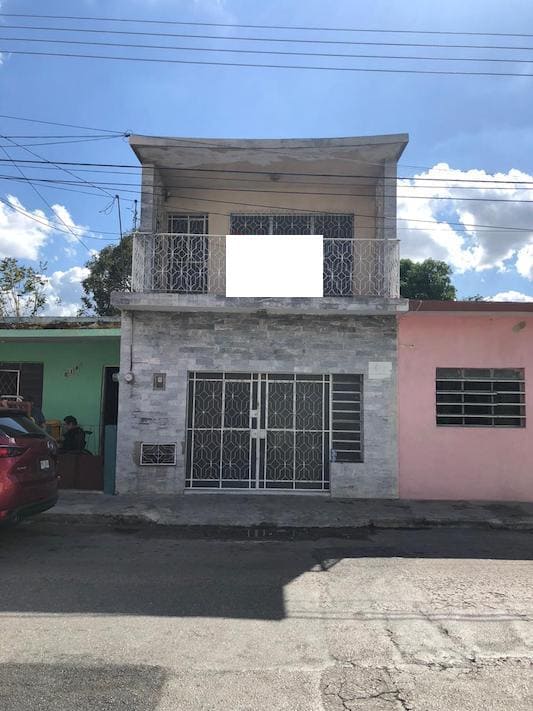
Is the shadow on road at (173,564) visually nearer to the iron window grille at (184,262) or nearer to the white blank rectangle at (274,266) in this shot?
the white blank rectangle at (274,266)

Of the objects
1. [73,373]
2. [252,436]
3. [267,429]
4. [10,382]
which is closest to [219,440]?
[252,436]

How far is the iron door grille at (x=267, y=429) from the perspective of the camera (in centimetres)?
984

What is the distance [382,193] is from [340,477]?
5335 mm

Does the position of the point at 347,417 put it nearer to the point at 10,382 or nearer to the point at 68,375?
the point at 68,375

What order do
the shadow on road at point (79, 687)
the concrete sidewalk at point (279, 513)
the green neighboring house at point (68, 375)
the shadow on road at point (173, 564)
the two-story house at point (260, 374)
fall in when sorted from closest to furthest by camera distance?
the shadow on road at point (79, 687) → the shadow on road at point (173, 564) → the concrete sidewalk at point (279, 513) → the two-story house at point (260, 374) → the green neighboring house at point (68, 375)

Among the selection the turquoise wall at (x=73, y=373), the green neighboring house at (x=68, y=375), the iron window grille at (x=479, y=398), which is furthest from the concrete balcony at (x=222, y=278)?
the turquoise wall at (x=73, y=373)

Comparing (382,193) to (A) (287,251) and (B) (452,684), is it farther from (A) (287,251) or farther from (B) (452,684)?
(B) (452,684)

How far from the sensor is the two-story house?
31.5ft

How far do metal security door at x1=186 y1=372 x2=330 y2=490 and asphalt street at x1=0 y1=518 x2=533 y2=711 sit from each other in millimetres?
3211

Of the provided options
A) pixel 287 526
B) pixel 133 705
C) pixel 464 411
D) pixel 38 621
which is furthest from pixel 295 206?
pixel 133 705

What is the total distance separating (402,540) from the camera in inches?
278

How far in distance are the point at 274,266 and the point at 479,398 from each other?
4.45m

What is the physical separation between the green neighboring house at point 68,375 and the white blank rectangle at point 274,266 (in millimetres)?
3303

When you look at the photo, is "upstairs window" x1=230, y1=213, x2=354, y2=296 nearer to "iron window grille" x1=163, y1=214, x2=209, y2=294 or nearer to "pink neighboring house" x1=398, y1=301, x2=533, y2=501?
"iron window grille" x1=163, y1=214, x2=209, y2=294
